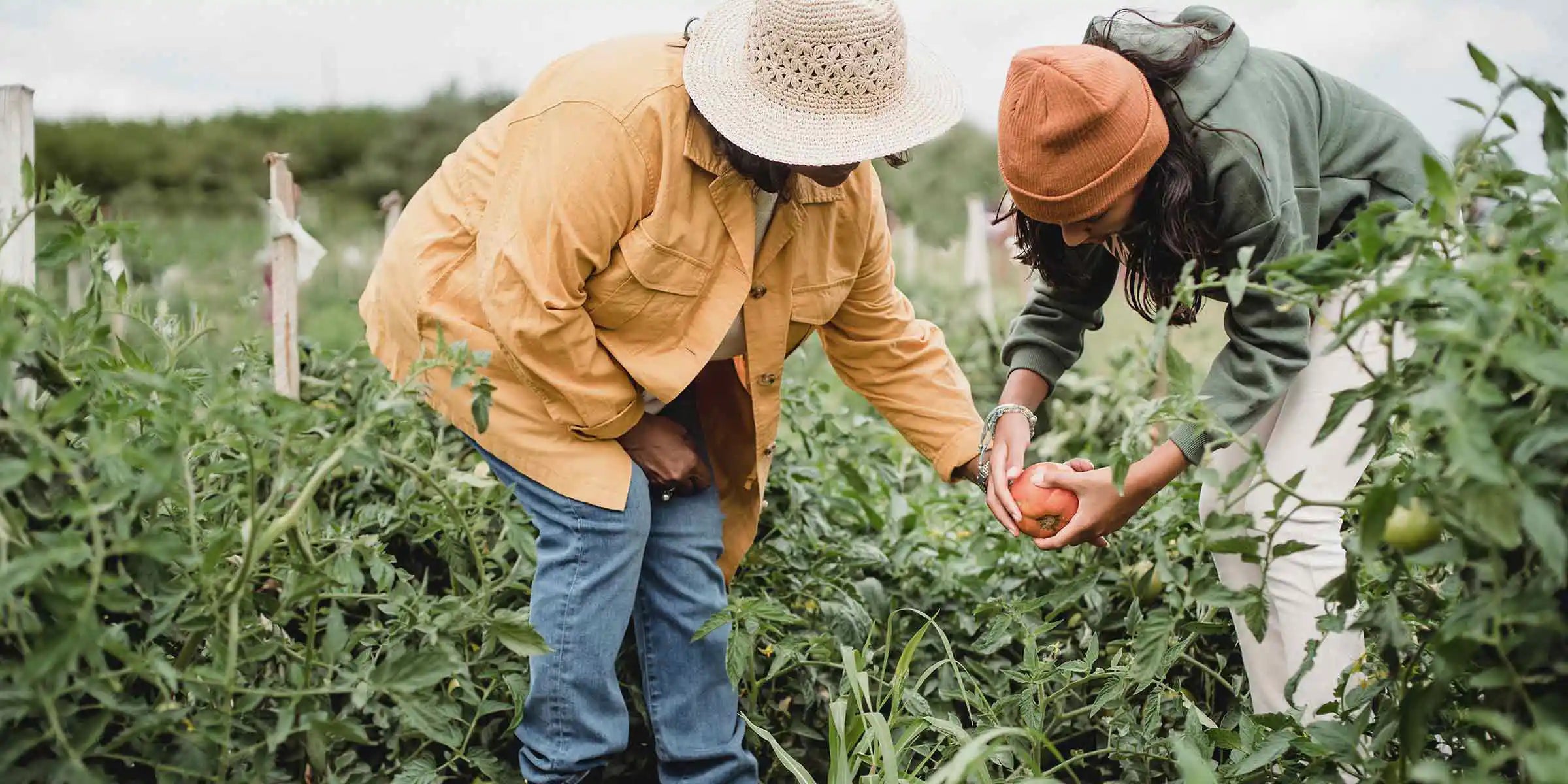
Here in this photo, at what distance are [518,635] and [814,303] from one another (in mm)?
896

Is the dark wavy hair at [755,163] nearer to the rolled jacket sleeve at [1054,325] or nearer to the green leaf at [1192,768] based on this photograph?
the rolled jacket sleeve at [1054,325]

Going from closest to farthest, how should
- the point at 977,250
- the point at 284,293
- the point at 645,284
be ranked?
the point at 645,284 < the point at 284,293 < the point at 977,250

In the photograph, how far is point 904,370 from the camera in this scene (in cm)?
259

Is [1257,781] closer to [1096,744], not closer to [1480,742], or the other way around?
[1480,742]

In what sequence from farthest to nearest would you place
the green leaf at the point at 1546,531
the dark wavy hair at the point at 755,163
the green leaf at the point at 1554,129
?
the dark wavy hair at the point at 755,163 → the green leaf at the point at 1554,129 → the green leaf at the point at 1546,531

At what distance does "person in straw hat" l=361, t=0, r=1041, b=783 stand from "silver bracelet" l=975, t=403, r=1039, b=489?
364mm

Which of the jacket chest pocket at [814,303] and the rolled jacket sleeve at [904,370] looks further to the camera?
the rolled jacket sleeve at [904,370]

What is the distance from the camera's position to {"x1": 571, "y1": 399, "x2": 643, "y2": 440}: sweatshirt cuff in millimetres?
2152

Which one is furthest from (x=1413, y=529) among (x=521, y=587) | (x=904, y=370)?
(x=521, y=587)

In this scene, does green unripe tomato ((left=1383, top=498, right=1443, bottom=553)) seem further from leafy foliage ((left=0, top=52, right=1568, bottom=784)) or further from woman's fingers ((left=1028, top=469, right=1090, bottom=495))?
woman's fingers ((left=1028, top=469, right=1090, bottom=495))

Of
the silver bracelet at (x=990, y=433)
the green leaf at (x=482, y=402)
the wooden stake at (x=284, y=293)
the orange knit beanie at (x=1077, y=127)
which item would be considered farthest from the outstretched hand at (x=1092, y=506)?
the wooden stake at (x=284, y=293)

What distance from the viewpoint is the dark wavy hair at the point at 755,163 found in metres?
2.09

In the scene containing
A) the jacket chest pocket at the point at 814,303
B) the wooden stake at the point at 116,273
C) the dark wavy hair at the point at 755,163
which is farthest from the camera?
the jacket chest pocket at the point at 814,303

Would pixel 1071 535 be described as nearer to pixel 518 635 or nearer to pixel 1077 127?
pixel 1077 127
